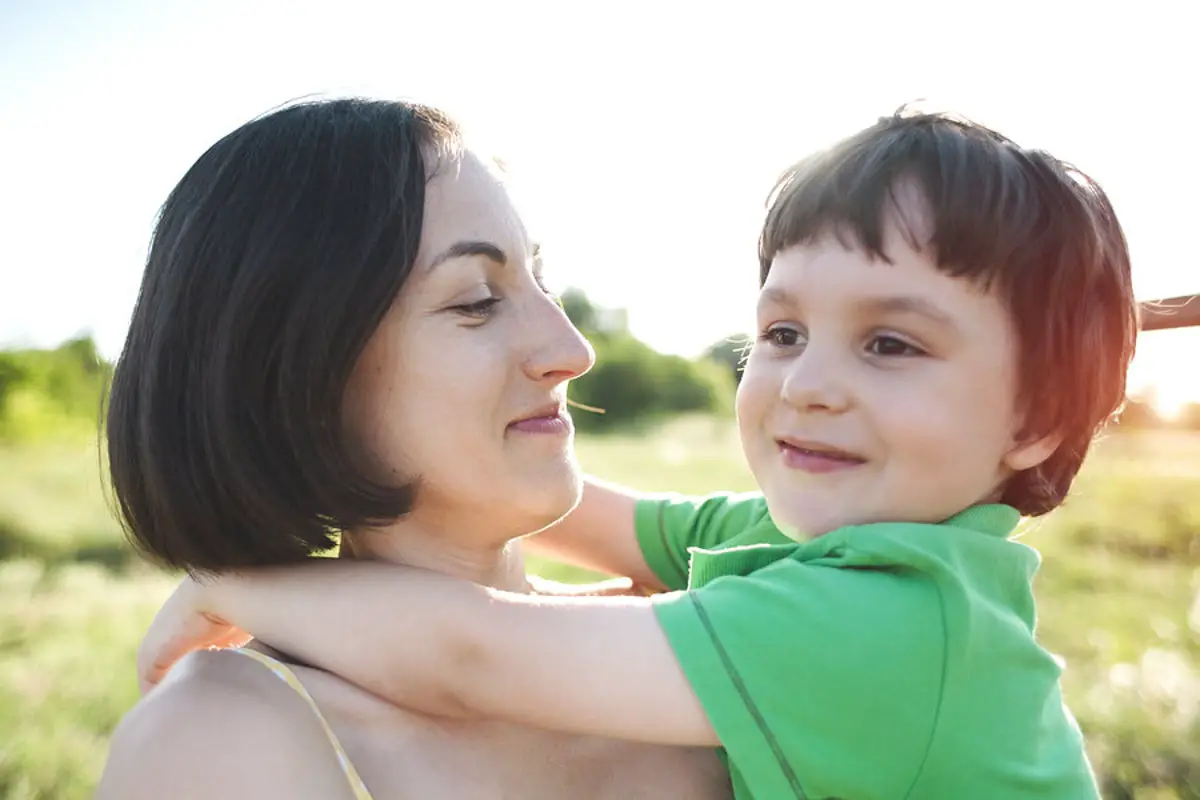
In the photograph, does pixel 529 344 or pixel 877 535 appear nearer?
pixel 877 535

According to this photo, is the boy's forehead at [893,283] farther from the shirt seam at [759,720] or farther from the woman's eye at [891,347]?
the shirt seam at [759,720]

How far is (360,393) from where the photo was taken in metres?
1.57

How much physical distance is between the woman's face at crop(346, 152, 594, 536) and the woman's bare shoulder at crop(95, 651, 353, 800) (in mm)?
382

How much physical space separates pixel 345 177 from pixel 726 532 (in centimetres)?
105

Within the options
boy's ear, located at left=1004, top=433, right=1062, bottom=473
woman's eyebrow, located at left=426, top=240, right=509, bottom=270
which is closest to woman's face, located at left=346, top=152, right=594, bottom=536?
woman's eyebrow, located at left=426, top=240, right=509, bottom=270

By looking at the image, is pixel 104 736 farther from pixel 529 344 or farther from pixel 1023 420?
pixel 1023 420

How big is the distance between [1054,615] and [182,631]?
540 cm

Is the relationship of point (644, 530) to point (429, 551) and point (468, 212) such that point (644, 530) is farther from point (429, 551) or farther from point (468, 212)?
point (468, 212)

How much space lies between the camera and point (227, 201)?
1.51 meters

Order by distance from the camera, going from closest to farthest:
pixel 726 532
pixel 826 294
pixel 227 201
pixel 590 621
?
pixel 590 621, pixel 227 201, pixel 826 294, pixel 726 532

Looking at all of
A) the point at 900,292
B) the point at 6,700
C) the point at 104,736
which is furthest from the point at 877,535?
the point at 6,700

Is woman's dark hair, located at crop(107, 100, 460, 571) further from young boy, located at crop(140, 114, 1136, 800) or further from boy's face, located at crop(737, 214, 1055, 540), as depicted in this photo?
boy's face, located at crop(737, 214, 1055, 540)

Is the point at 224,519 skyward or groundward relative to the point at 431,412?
groundward

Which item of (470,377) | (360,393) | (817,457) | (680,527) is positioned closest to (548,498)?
(470,377)
